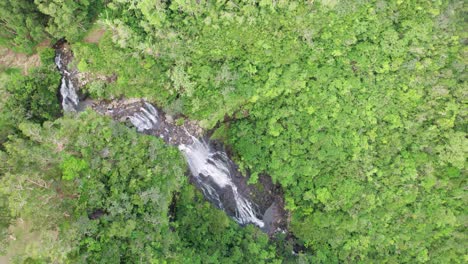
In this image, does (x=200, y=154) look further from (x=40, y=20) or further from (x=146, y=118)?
(x=40, y=20)

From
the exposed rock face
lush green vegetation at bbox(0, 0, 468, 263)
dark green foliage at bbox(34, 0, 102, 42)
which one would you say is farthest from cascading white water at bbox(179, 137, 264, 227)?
dark green foliage at bbox(34, 0, 102, 42)

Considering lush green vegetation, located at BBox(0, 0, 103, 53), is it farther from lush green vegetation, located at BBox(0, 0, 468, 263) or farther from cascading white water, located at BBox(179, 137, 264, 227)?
cascading white water, located at BBox(179, 137, 264, 227)

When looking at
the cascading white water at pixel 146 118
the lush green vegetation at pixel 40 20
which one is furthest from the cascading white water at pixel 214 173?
the lush green vegetation at pixel 40 20

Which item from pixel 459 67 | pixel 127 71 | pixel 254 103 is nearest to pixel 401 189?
pixel 459 67

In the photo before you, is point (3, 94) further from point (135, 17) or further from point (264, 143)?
point (264, 143)

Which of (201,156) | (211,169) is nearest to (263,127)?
(211,169)

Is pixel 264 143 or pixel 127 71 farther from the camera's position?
pixel 264 143
